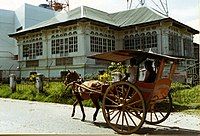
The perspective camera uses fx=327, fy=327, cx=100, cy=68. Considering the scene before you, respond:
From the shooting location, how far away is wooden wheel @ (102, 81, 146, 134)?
4.34 metres

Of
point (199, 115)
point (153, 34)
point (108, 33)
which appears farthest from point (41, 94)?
point (199, 115)

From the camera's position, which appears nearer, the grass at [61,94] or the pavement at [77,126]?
the pavement at [77,126]

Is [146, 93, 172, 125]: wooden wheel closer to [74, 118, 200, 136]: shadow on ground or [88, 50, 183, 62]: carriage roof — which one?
[74, 118, 200, 136]: shadow on ground

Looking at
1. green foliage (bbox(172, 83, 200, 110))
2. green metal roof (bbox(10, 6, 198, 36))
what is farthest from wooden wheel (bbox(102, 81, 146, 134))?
green metal roof (bbox(10, 6, 198, 36))

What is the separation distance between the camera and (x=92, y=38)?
34.5 feet

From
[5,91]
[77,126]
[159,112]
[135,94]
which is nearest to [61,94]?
[5,91]

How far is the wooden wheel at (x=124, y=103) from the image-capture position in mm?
4340

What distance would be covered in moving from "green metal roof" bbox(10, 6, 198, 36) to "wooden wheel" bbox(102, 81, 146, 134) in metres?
3.75

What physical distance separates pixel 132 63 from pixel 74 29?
7745 millimetres

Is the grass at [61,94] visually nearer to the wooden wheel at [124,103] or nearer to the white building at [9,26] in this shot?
the white building at [9,26]

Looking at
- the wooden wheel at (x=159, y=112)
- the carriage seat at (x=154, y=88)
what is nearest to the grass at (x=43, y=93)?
the wooden wheel at (x=159, y=112)

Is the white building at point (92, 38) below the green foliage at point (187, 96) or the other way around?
the other way around

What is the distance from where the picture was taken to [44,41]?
41.1 feet

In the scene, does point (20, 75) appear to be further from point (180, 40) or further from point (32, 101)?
point (180, 40)
